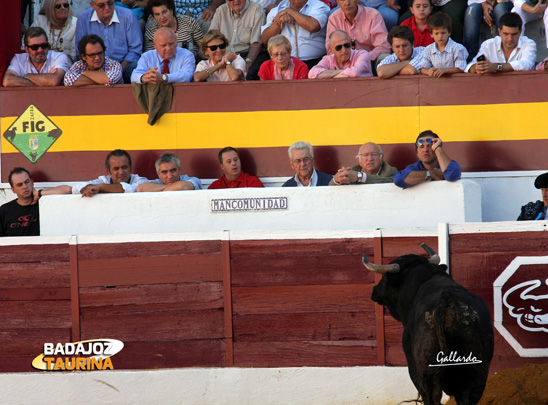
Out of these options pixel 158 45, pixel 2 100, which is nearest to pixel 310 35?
pixel 158 45

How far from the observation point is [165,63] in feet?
27.1

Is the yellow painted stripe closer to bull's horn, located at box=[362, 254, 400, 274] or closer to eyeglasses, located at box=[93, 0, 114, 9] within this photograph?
eyeglasses, located at box=[93, 0, 114, 9]

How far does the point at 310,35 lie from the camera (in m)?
8.52

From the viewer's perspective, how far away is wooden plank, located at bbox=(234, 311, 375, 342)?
7.11m

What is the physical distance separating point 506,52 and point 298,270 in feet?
8.31

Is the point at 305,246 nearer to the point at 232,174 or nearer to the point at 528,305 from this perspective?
the point at 232,174

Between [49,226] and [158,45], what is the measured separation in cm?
181

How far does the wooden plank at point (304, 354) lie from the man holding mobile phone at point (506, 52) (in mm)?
2420

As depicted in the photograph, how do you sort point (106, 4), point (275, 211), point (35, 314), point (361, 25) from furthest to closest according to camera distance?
1. point (106, 4)
2. point (361, 25)
3. point (35, 314)
4. point (275, 211)

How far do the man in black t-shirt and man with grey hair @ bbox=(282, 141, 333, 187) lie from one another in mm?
2057

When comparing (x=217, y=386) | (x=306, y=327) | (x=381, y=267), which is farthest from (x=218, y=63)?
(x=381, y=267)

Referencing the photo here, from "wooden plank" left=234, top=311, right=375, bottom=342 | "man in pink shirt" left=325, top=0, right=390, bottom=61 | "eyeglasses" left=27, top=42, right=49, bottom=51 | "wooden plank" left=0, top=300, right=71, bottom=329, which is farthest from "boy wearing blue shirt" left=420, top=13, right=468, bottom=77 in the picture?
"wooden plank" left=0, top=300, right=71, bottom=329

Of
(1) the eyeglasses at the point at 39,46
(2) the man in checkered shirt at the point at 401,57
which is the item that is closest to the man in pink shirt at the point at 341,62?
(2) the man in checkered shirt at the point at 401,57

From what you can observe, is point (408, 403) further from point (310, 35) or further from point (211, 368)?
point (310, 35)
